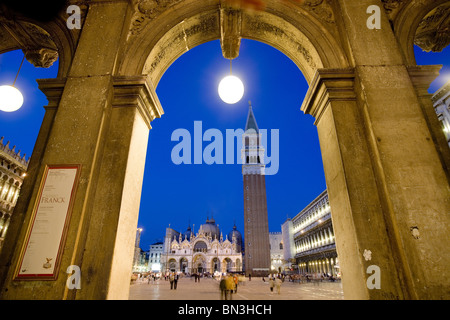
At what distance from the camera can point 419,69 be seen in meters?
3.90

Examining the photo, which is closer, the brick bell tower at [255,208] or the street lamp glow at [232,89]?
the street lamp glow at [232,89]

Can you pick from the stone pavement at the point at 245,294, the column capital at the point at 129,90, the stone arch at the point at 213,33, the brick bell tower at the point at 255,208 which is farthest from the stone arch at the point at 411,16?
the brick bell tower at the point at 255,208

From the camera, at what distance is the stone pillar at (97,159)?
3.08m

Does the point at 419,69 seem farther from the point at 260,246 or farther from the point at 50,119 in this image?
the point at 260,246

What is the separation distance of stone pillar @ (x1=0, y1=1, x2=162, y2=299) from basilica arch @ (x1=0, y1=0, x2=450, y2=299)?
0.06 ft

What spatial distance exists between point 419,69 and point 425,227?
2.56m

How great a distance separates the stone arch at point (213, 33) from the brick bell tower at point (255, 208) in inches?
2216

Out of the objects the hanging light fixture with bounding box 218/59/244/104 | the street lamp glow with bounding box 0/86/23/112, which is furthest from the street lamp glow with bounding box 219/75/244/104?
the street lamp glow with bounding box 0/86/23/112

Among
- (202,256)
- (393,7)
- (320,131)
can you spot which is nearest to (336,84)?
(320,131)

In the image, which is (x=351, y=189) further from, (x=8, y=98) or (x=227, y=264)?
(x=227, y=264)

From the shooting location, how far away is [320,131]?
4.54 meters

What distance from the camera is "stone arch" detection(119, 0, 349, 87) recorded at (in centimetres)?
452

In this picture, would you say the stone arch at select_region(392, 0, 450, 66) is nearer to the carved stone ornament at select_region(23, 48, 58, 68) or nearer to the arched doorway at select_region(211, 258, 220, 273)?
the carved stone ornament at select_region(23, 48, 58, 68)

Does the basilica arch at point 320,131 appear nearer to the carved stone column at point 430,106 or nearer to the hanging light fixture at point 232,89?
the carved stone column at point 430,106
